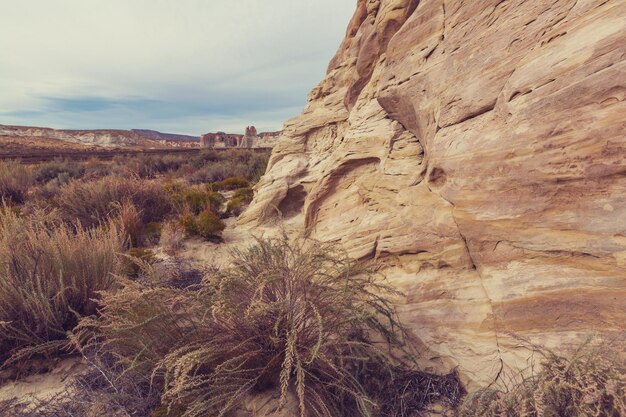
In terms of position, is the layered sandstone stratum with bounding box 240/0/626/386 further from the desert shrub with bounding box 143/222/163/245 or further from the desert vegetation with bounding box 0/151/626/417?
the desert shrub with bounding box 143/222/163/245

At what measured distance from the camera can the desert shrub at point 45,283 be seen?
2.97 metres

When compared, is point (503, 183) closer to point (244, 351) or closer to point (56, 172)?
point (244, 351)

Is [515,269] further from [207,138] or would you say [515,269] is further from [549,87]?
[207,138]

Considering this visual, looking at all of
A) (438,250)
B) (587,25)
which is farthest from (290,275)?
(587,25)

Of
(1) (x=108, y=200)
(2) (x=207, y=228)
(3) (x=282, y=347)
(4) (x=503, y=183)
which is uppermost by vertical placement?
(4) (x=503, y=183)

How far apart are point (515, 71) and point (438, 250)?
1661 millimetres

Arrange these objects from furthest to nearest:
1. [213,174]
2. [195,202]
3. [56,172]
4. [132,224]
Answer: [56,172] → [213,174] → [195,202] → [132,224]

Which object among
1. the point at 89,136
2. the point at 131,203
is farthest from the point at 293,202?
the point at 89,136

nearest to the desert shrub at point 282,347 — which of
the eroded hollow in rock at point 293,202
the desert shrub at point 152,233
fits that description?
the desert shrub at point 152,233

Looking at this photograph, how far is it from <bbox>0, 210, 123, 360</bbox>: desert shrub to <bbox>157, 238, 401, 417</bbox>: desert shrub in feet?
4.44

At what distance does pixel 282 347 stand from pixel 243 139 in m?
84.2

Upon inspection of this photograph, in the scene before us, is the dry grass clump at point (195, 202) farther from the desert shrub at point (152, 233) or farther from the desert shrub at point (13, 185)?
the desert shrub at point (13, 185)

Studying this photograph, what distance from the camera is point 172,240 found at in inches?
233

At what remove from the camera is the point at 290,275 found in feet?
8.75
